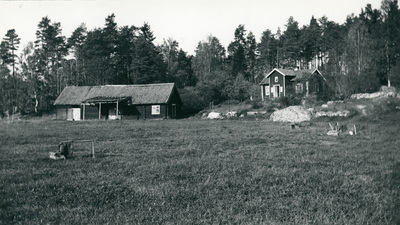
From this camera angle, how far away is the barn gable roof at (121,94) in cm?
4575

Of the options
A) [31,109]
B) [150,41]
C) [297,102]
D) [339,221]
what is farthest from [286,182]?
[150,41]

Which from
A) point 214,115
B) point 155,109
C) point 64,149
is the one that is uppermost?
point 155,109

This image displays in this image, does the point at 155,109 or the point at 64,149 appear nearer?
the point at 64,149

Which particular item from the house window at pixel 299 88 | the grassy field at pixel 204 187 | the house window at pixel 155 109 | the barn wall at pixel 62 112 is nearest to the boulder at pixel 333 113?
the house window at pixel 299 88

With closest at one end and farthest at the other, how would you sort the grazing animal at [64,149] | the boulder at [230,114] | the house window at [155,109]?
1. the grazing animal at [64,149]
2. the boulder at [230,114]
3. the house window at [155,109]

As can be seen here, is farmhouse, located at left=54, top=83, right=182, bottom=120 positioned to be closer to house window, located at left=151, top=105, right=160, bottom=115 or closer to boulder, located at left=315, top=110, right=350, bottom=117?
house window, located at left=151, top=105, right=160, bottom=115

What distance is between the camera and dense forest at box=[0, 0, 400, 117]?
147ft

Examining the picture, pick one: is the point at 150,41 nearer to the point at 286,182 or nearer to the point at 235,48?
the point at 235,48

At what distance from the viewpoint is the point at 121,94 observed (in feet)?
156

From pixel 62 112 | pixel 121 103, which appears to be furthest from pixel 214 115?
pixel 62 112

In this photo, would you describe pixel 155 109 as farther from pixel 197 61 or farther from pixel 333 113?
pixel 197 61

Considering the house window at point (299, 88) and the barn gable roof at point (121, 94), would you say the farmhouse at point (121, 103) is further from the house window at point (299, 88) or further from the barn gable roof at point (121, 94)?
the house window at point (299, 88)

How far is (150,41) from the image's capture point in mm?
68875

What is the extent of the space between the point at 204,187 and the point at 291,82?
4932 cm
